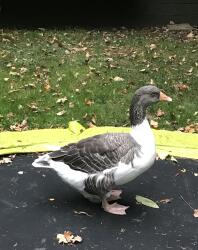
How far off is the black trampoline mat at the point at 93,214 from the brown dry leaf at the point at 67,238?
45 mm

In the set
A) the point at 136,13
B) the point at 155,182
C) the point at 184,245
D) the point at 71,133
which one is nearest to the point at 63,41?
the point at 136,13

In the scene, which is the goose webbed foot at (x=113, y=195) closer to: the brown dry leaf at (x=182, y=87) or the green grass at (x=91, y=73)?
the green grass at (x=91, y=73)

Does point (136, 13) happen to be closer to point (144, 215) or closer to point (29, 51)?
point (29, 51)

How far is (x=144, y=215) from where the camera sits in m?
4.36

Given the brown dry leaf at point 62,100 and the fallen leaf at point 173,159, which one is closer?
the fallen leaf at point 173,159

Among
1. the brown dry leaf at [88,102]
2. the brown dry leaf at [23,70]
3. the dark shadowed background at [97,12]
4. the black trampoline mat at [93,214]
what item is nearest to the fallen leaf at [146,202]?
the black trampoline mat at [93,214]

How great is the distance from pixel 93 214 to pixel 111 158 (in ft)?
1.78

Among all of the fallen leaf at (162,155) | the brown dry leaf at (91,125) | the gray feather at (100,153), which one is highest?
the gray feather at (100,153)

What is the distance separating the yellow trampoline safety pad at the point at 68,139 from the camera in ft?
18.0

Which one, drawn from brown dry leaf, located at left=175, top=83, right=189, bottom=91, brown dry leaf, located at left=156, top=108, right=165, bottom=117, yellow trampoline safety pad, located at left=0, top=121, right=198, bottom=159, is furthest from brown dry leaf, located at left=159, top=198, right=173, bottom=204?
brown dry leaf, located at left=175, top=83, right=189, bottom=91

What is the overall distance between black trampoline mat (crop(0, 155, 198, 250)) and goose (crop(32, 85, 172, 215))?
0.61 ft

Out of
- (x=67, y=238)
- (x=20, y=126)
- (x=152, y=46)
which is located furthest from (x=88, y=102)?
(x=67, y=238)

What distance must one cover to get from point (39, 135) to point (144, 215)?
1.97 m

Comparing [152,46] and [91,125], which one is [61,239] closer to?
[91,125]
